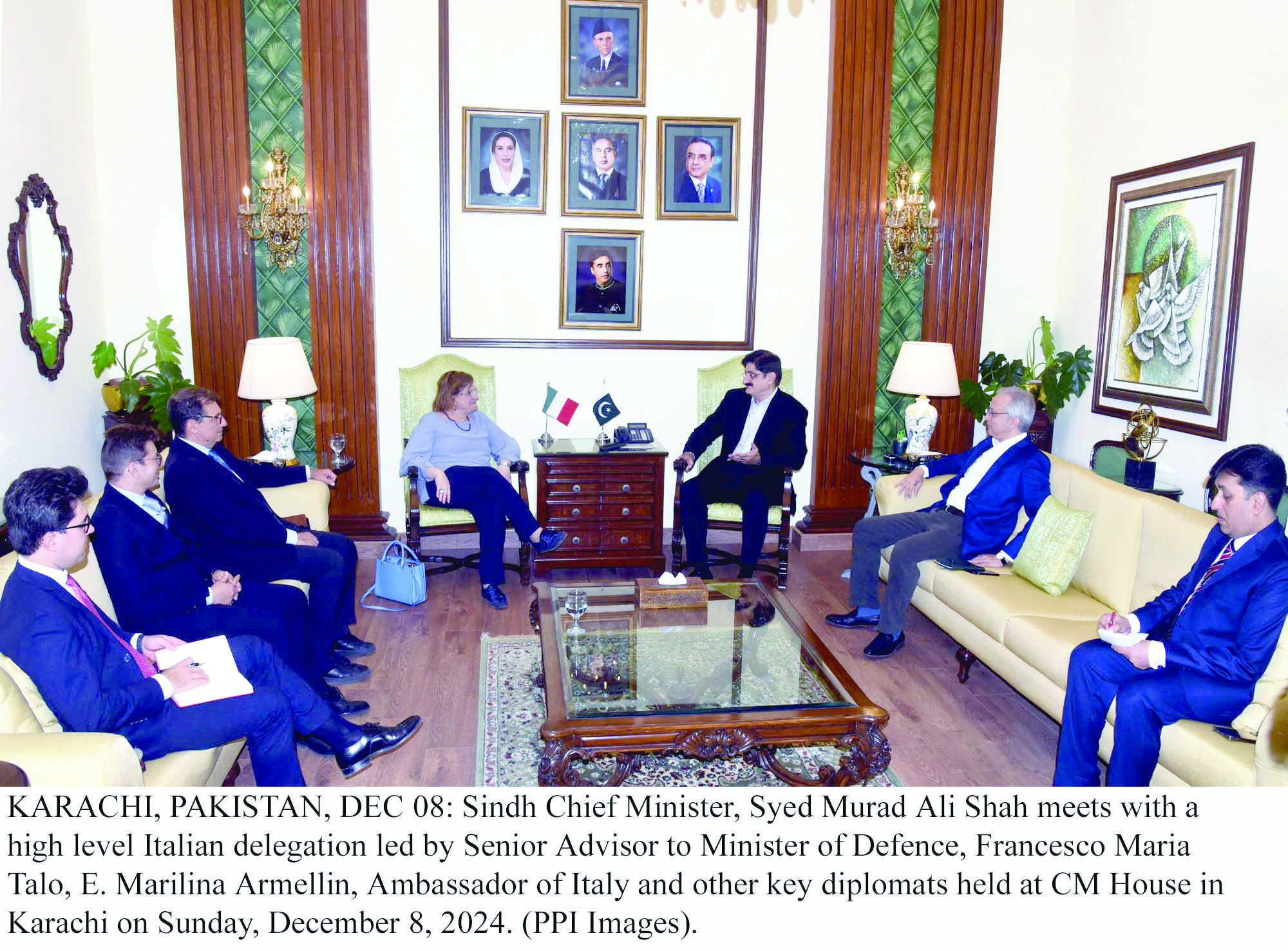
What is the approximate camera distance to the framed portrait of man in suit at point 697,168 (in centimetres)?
657

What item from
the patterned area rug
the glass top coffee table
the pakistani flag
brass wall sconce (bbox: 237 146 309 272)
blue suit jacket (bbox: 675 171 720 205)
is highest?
blue suit jacket (bbox: 675 171 720 205)

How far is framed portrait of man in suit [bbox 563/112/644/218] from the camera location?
21.3ft

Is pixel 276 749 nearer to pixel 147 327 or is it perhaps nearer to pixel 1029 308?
pixel 147 327

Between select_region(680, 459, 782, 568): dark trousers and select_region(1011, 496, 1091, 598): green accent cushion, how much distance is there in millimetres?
1817

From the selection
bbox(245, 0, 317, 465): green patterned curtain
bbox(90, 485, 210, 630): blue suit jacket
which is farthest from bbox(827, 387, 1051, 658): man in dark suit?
bbox(245, 0, 317, 465): green patterned curtain

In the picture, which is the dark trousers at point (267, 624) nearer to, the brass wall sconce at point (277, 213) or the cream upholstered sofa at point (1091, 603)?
the brass wall sconce at point (277, 213)

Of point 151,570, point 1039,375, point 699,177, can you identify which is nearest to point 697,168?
point 699,177

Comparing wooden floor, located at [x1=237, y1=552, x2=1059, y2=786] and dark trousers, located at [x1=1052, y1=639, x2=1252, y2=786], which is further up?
dark trousers, located at [x1=1052, y1=639, x2=1252, y2=786]

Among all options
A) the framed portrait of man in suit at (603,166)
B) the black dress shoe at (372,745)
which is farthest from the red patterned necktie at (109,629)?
the framed portrait of man in suit at (603,166)

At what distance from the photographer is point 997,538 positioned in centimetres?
488

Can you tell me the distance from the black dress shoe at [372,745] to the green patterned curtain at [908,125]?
4324 millimetres

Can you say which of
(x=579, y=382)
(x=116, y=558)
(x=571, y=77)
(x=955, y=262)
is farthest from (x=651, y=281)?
(x=116, y=558)

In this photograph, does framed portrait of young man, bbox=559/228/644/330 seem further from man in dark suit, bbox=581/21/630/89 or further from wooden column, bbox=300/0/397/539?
wooden column, bbox=300/0/397/539

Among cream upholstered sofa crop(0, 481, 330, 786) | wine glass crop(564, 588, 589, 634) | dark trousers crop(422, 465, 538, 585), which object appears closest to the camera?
cream upholstered sofa crop(0, 481, 330, 786)
